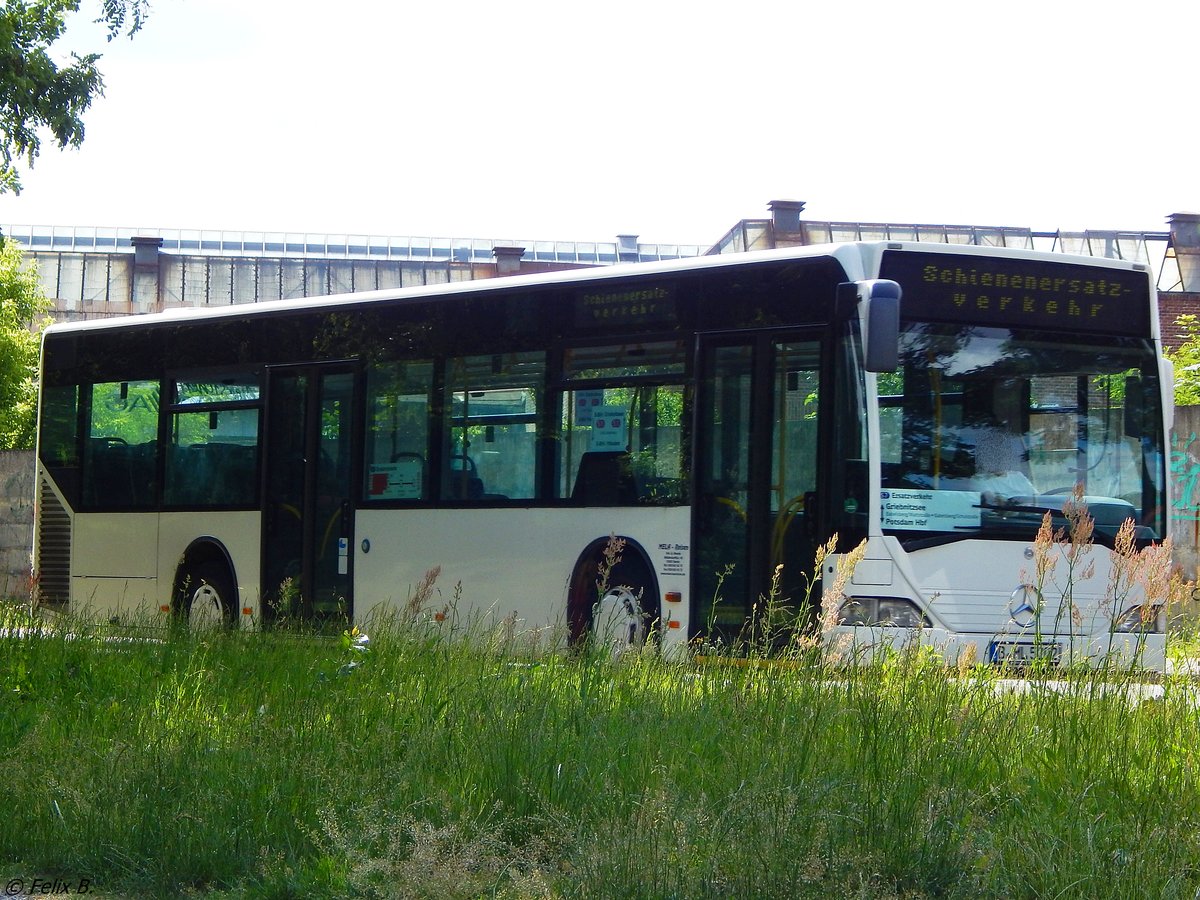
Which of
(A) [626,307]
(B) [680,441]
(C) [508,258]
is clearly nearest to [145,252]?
(C) [508,258]

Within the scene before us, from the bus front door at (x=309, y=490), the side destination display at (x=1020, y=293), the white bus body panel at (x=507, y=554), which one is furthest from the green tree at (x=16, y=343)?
the side destination display at (x=1020, y=293)

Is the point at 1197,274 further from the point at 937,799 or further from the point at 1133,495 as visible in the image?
the point at 937,799

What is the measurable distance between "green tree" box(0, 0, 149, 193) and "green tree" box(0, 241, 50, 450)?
15.4 meters

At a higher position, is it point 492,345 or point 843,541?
point 492,345

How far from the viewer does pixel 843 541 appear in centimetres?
965

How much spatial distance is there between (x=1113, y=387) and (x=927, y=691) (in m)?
4.67

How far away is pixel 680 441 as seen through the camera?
1078 cm

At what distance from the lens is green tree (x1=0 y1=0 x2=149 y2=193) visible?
14812 millimetres

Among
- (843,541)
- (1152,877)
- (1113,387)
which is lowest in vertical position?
(1152,877)

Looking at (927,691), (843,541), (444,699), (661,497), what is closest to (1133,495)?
(843,541)

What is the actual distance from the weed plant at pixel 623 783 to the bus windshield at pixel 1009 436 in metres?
2.80

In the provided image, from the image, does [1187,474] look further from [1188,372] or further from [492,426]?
[1188,372]

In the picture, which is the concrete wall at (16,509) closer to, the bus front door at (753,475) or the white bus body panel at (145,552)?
the white bus body panel at (145,552)

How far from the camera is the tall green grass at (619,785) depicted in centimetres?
435
